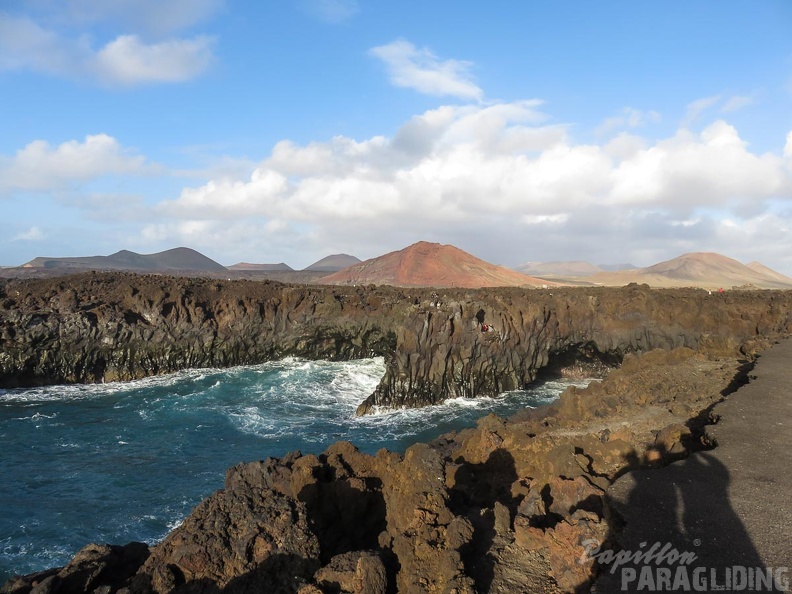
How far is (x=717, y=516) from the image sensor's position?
5336 millimetres

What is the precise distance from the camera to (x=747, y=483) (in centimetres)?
614

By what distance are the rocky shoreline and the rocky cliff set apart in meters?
0.10

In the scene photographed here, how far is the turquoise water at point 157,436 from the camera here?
11148 mm

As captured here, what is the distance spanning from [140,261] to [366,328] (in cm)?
13247

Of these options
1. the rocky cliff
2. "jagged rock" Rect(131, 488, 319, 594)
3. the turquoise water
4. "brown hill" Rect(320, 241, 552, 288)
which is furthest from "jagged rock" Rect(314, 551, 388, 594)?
"brown hill" Rect(320, 241, 552, 288)

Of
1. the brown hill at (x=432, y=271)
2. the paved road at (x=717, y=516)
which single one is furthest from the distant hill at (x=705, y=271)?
the paved road at (x=717, y=516)

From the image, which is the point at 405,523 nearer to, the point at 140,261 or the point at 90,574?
the point at 90,574

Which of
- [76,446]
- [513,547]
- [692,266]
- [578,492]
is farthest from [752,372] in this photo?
[692,266]

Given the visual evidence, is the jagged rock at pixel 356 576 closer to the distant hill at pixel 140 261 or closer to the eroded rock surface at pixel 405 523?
the eroded rock surface at pixel 405 523

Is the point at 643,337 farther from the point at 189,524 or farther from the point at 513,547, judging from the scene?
the point at 189,524

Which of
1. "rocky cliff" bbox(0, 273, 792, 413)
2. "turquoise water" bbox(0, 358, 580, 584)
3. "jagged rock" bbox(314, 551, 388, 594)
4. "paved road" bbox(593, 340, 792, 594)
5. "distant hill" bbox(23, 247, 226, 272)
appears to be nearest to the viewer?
"paved road" bbox(593, 340, 792, 594)

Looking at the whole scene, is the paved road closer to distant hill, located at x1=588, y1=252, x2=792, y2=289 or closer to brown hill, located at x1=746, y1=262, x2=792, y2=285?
distant hill, located at x1=588, y1=252, x2=792, y2=289

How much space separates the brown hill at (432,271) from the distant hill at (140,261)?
221 feet

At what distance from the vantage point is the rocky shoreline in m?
5.10
